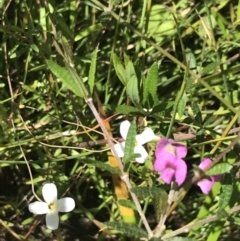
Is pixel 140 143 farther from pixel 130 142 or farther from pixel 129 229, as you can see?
pixel 129 229

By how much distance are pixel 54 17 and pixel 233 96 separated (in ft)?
1.62

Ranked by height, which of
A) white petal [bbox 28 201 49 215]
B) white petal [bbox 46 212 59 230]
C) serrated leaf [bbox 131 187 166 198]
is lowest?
white petal [bbox 46 212 59 230]

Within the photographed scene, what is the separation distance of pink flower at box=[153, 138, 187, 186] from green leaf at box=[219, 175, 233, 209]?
0.15 m

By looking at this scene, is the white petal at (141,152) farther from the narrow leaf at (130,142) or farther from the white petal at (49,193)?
the white petal at (49,193)

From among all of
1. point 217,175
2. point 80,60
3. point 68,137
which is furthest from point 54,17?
point 217,175

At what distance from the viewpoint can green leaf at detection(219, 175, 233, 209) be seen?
109 centimetres

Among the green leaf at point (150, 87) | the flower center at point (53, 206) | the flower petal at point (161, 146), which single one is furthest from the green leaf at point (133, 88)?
the flower center at point (53, 206)

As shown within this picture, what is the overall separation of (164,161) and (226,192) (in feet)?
0.55

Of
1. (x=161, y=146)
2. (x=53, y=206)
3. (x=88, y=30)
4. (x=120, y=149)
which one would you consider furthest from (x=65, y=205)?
(x=88, y=30)

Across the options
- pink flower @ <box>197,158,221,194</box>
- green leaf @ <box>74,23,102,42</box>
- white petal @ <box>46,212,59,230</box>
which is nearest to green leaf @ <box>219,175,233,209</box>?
pink flower @ <box>197,158,221,194</box>

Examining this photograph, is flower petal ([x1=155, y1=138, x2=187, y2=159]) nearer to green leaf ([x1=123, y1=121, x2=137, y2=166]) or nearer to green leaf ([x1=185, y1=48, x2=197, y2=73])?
green leaf ([x1=123, y1=121, x2=137, y2=166])

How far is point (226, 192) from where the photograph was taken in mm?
1102

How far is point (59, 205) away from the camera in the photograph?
A: 1.16 metres

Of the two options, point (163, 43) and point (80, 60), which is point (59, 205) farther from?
point (163, 43)
